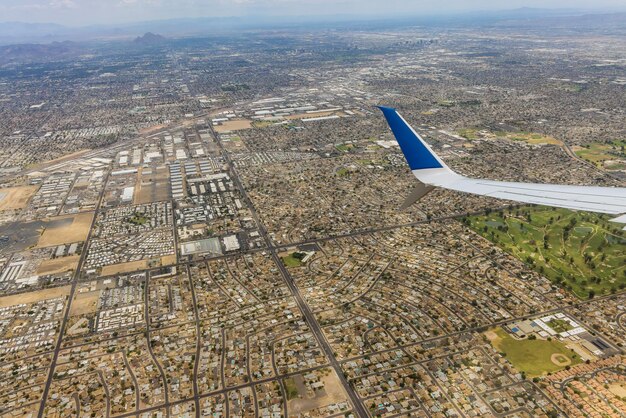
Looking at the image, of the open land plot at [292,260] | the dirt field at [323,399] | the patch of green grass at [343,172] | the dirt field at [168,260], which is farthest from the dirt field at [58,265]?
the patch of green grass at [343,172]

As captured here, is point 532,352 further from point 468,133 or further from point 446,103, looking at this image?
point 446,103

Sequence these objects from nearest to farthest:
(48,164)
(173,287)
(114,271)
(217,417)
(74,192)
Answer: (217,417)
(173,287)
(114,271)
(74,192)
(48,164)

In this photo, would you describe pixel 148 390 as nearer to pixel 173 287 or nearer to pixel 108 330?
pixel 108 330

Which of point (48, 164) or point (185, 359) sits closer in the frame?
point (185, 359)

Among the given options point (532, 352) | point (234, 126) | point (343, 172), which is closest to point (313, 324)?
point (532, 352)

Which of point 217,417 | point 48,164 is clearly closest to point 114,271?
point 217,417

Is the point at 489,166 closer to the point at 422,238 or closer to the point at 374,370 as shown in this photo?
the point at 422,238

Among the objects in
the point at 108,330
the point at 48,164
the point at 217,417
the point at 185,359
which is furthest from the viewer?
the point at 48,164
